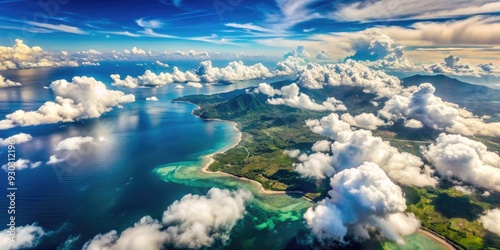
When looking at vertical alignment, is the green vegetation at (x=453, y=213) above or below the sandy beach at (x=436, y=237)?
above

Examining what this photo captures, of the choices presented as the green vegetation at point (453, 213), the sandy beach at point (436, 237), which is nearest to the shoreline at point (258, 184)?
the sandy beach at point (436, 237)

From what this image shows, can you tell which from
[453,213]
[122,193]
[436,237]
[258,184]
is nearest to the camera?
[436,237]

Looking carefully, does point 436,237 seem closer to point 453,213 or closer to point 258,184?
point 453,213

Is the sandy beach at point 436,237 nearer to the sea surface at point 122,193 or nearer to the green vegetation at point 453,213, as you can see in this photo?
the green vegetation at point 453,213

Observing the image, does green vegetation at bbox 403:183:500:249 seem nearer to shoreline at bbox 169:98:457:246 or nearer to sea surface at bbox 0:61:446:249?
shoreline at bbox 169:98:457:246

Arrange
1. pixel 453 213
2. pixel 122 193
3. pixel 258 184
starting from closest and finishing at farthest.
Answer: pixel 453 213 < pixel 122 193 < pixel 258 184

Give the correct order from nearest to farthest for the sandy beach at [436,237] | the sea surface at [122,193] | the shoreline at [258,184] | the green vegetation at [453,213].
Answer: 1. the sandy beach at [436,237]
2. the sea surface at [122,193]
3. the green vegetation at [453,213]
4. the shoreline at [258,184]

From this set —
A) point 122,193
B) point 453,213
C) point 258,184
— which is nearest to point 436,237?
point 453,213

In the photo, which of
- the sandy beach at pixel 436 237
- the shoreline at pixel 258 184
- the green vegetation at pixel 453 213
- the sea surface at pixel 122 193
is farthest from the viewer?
the shoreline at pixel 258 184

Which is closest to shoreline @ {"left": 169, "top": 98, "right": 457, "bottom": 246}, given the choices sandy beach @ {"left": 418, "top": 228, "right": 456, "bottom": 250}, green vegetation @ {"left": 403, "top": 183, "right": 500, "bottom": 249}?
sandy beach @ {"left": 418, "top": 228, "right": 456, "bottom": 250}

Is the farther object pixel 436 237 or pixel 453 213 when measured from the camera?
pixel 453 213

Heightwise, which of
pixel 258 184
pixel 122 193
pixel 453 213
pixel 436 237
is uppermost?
pixel 453 213

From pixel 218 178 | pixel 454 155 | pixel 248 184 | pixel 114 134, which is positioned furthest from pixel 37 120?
pixel 454 155
